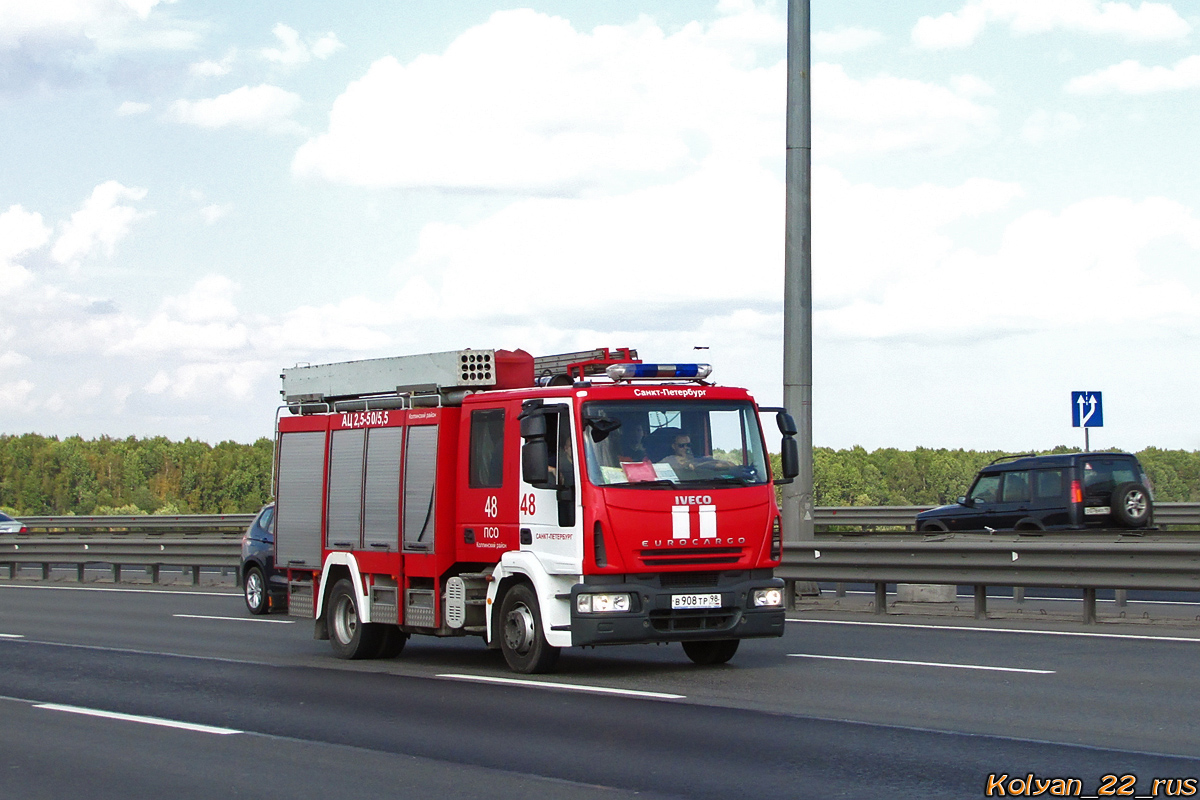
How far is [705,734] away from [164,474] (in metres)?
132

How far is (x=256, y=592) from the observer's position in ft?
74.3

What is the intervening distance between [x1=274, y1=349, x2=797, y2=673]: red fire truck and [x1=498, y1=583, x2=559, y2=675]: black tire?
0.06 ft

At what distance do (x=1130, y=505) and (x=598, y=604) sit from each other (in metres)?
13.7

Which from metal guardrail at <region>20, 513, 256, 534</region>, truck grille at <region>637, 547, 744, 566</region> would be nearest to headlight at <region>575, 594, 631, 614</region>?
truck grille at <region>637, 547, 744, 566</region>

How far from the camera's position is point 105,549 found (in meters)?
31.4

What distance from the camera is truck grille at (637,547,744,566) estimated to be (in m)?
12.5

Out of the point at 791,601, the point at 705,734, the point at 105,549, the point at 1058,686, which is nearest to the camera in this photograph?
the point at 705,734

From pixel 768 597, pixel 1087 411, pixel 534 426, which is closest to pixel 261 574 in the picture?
pixel 534 426

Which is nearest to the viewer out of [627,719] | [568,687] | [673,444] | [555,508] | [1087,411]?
[627,719]

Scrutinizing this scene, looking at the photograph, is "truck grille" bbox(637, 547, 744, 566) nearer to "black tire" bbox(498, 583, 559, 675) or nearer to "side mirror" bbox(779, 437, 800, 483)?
"side mirror" bbox(779, 437, 800, 483)

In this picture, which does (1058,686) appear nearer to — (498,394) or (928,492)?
(498,394)

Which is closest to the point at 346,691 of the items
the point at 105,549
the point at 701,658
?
the point at 701,658

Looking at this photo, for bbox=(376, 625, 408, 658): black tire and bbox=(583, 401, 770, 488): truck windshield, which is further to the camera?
bbox=(376, 625, 408, 658): black tire

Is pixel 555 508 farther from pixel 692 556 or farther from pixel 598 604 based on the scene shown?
pixel 692 556
